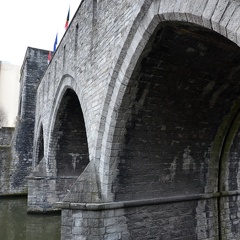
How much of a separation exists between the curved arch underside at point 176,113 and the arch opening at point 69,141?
467 cm

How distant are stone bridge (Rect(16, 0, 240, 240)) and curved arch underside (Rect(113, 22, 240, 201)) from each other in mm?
17

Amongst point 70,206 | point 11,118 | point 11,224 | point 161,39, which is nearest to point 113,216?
point 70,206

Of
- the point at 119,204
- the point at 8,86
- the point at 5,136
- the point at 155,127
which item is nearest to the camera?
the point at 119,204

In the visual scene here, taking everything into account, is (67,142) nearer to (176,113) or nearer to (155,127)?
(155,127)

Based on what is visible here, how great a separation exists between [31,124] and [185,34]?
561 inches

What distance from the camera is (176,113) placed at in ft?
16.4

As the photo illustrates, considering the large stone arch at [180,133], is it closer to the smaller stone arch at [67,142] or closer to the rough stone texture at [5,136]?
the smaller stone arch at [67,142]

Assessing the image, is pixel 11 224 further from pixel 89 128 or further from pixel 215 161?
pixel 215 161

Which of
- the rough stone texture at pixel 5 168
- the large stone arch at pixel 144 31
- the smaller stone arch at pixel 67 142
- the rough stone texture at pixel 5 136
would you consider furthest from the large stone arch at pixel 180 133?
the rough stone texture at pixel 5 136

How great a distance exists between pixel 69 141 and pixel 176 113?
6.17m

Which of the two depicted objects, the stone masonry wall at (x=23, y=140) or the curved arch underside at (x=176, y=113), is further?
the stone masonry wall at (x=23, y=140)

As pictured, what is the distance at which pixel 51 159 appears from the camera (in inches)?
415

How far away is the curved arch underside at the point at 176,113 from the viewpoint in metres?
3.94

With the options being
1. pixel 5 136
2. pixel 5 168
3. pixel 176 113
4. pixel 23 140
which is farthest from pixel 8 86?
pixel 176 113
